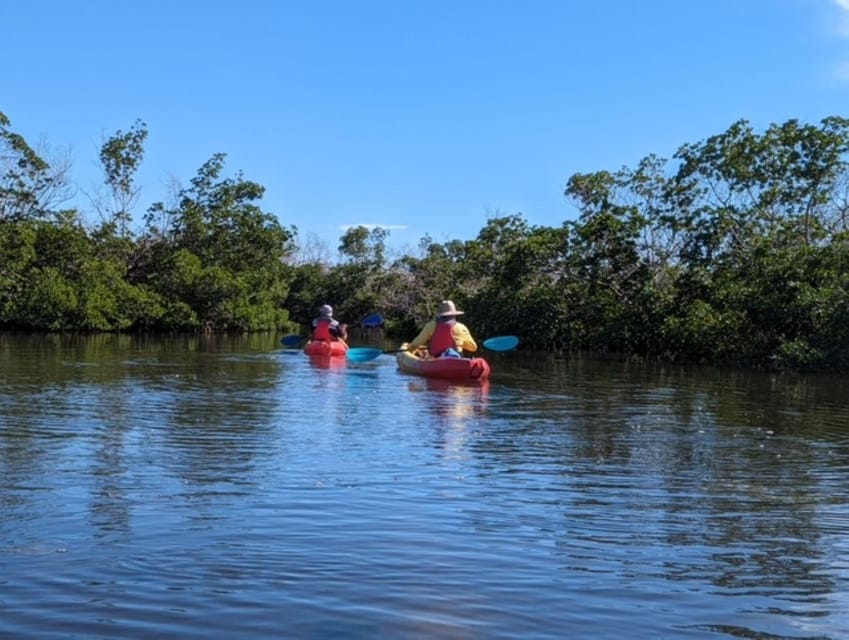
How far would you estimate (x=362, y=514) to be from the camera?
19.1ft

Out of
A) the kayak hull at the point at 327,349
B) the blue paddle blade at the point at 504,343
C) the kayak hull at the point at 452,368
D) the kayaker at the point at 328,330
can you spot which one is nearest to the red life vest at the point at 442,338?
the kayak hull at the point at 452,368

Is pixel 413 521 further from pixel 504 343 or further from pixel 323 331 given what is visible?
pixel 323 331

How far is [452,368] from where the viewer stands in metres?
15.5

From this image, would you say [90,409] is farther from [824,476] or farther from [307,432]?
[824,476]

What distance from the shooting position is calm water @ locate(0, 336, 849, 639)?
3.98 meters

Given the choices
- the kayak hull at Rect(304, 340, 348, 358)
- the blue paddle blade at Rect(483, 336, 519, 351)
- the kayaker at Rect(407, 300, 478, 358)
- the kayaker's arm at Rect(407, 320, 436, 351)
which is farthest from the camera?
the kayak hull at Rect(304, 340, 348, 358)

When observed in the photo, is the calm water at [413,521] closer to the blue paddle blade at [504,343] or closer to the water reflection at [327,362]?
the blue paddle blade at [504,343]

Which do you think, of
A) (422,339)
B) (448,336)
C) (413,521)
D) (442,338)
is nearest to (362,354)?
(422,339)

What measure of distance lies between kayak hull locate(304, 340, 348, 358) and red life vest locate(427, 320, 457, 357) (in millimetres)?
4787

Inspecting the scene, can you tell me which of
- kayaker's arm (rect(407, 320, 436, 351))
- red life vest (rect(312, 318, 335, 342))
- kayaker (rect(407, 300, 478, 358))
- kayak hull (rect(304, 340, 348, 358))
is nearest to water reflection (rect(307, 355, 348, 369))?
kayak hull (rect(304, 340, 348, 358))

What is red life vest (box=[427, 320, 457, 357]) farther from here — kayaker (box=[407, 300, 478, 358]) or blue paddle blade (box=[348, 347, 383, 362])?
blue paddle blade (box=[348, 347, 383, 362])

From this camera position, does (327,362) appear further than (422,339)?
Yes

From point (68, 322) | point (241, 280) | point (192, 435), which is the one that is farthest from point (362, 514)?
point (241, 280)

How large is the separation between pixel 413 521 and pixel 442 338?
34.9 feet
